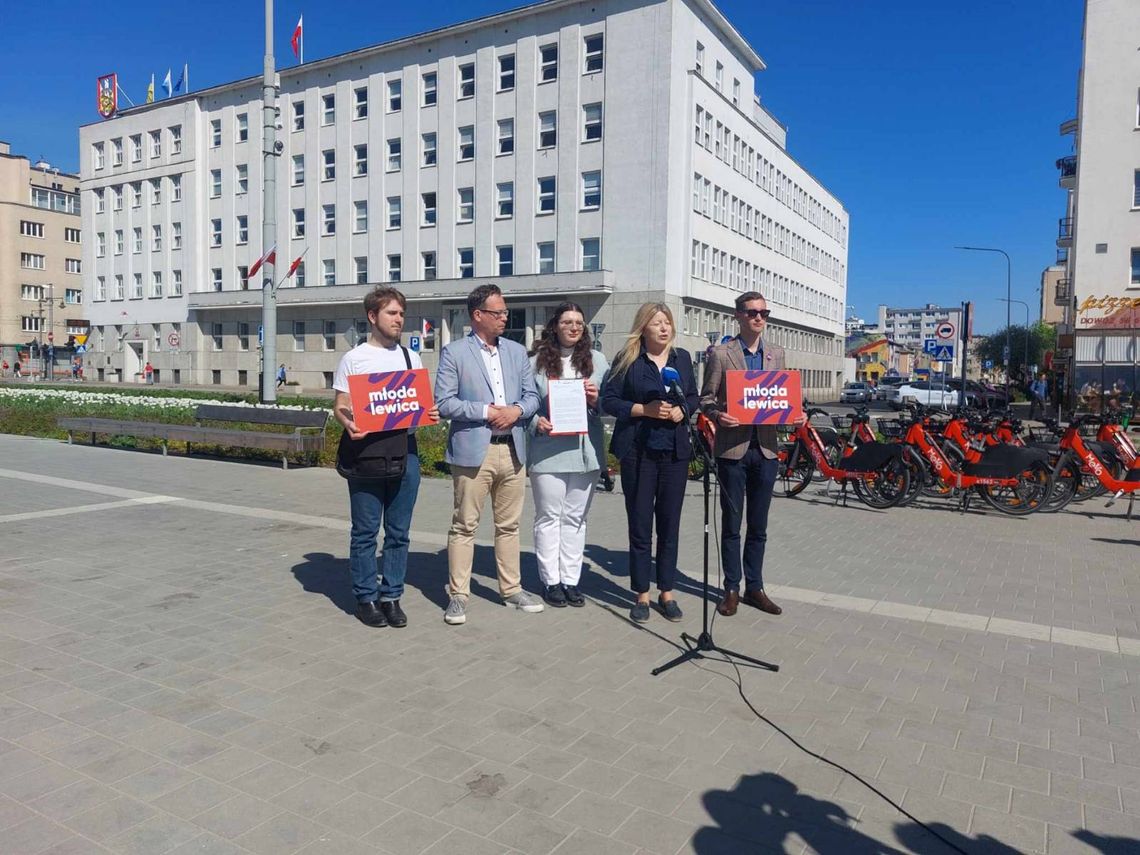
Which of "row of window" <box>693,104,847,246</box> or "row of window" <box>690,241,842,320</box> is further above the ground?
"row of window" <box>693,104,847,246</box>

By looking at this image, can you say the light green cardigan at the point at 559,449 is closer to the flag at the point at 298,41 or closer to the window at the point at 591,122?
the flag at the point at 298,41

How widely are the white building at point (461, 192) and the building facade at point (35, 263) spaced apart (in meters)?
22.0

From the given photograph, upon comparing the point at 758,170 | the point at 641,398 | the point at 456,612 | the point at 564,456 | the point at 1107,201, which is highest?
the point at 758,170

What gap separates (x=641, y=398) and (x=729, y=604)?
153cm

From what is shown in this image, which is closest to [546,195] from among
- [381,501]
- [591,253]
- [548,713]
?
[591,253]

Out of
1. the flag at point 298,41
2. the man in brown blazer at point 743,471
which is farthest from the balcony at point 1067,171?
the man in brown blazer at point 743,471

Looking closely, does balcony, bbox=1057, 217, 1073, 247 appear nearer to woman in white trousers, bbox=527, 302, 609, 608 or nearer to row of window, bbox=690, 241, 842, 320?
row of window, bbox=690, 241, 842, 320

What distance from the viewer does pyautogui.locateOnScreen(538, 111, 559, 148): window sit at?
44594mm

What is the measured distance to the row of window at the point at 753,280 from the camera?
4597 centimetres

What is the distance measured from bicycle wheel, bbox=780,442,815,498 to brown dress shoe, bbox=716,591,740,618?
222 inches

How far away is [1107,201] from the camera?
35.6m

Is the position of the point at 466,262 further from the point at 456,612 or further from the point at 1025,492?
the point at 456,612

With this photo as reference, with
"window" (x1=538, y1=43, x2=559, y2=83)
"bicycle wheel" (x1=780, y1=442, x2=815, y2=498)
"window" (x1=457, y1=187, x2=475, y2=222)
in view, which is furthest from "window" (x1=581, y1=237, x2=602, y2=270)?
"bicycle wheel" (x1=780, y1=442, x2=815, y2=498)

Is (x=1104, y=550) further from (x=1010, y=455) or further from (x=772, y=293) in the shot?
(x=772, y=293)
